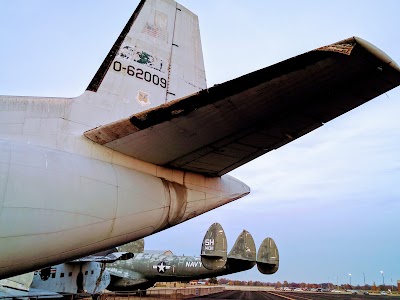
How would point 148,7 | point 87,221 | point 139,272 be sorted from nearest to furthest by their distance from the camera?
point 87,221 < point 148,7 < point 139,272

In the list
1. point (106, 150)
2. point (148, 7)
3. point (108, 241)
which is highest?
point (148, 7)

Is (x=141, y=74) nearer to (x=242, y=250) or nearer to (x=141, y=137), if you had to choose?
(x=141, y=137)

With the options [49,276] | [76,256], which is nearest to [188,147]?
[76,256]

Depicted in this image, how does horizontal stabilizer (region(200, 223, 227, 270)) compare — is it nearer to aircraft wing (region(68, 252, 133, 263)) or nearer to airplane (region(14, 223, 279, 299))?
airplane (region(14, 223, 279, 299))

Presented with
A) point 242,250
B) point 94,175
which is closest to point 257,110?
point 94,175

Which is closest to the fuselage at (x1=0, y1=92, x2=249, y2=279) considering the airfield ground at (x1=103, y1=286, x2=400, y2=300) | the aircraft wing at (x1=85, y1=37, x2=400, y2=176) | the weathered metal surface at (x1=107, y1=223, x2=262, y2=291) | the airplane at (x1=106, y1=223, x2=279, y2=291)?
the aircraft wing at (x1=85, y1=37, x2=400, y2=176)

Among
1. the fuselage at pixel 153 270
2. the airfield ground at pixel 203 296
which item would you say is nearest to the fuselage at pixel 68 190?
the airfield ground at pixel 203 296

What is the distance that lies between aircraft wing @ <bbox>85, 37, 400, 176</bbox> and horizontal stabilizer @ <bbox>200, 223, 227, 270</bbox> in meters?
6.20

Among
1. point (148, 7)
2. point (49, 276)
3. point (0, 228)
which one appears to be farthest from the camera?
point (49, 276)

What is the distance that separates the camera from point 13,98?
4.65 meters

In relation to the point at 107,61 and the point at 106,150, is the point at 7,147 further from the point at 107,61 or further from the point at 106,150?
the point at 107,61

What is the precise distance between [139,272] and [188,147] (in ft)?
84.9

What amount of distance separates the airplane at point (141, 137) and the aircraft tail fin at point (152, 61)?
0.02m

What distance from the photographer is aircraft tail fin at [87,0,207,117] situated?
18.3ft
